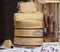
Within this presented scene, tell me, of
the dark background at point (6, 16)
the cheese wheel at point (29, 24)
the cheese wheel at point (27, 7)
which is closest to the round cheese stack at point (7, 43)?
the dark background at point (6, 16)

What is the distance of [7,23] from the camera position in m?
1.65

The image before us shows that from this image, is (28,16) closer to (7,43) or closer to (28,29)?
(28,29)

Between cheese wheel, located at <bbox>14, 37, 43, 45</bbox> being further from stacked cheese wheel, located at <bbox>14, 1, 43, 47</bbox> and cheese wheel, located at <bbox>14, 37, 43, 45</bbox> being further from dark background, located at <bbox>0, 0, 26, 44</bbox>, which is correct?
dark background, located at <bbox>0, 0, 26, 44</bbox>

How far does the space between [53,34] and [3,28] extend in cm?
46

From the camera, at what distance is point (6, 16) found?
→ 5.41ft

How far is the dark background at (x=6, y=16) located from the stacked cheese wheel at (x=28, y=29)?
0.05m

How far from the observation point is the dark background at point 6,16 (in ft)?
5.40

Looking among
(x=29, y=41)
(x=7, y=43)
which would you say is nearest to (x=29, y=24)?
(x=29, y=41)

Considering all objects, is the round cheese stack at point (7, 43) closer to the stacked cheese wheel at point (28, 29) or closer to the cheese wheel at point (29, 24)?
the stacked cheese wheel at point (28, 29)

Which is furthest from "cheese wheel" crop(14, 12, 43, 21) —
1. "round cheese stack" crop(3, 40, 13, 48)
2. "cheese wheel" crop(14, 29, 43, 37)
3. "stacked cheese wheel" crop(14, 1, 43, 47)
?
"round cheese stack" crop(3, 40, 13, 48)

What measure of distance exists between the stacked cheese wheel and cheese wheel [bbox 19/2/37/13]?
27 millimetres

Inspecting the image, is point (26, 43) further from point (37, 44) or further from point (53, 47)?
point (53, 47)

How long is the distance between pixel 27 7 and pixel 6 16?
21cm

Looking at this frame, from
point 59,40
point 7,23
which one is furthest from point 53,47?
point 7,23
